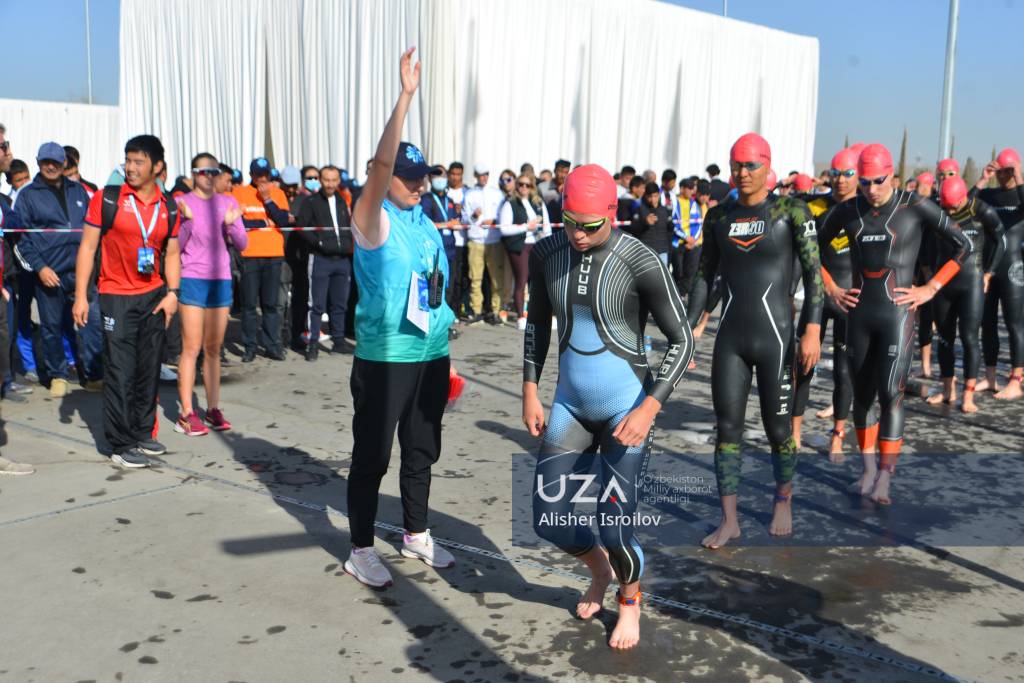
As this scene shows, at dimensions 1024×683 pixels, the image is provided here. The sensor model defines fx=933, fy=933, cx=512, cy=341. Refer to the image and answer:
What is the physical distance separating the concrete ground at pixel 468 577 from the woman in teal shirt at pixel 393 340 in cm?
39

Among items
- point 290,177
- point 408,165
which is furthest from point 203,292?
point 290,177

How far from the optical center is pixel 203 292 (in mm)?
6832

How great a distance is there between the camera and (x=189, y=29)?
73.6 feet

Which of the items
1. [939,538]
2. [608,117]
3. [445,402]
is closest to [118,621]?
[445,402]

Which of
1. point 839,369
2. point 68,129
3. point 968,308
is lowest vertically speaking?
point 839,369

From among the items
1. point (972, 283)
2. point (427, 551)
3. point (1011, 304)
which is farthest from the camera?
point (1011, 304)

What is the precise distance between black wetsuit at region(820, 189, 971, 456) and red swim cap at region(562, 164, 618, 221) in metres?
2.89

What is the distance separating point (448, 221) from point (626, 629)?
9224 mm

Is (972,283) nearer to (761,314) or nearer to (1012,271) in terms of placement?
(1012,271)

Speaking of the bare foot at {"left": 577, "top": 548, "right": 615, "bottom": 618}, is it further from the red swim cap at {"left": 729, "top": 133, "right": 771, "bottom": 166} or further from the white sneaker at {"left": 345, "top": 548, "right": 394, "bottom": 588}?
the red swim cap at {"left": 729, "top": 133, "right": 771, "bottom": 166}

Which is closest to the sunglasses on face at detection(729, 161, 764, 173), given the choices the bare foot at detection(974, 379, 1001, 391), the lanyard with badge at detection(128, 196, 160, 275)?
the lanyard with badge at detection(128, 196, 160, 275)

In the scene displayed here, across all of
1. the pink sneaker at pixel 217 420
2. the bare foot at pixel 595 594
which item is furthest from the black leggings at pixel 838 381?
the pink sneaker at pixel 217 420

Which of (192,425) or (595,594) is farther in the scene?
(192,425)

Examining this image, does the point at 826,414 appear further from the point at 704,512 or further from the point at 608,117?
the point at 608,117
